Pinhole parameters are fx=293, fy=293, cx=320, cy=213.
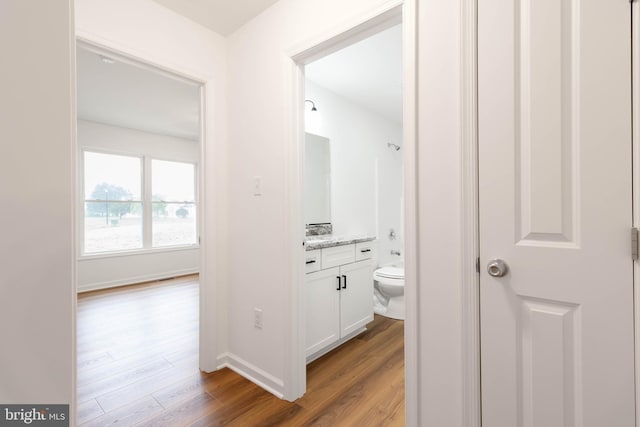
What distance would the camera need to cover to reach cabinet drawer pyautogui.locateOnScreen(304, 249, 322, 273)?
212 cm

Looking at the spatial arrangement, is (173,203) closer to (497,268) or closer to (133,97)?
(133,97)

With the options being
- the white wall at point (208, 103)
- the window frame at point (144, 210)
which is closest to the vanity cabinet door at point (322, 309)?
the white wall at point (208, 103)

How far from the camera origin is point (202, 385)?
1.91 m

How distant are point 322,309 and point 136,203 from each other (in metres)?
4.34

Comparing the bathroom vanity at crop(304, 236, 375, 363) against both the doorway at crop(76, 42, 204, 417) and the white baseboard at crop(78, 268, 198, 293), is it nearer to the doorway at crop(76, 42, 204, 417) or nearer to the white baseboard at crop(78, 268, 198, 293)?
the doorway at crop(76, 42, 204, 417)

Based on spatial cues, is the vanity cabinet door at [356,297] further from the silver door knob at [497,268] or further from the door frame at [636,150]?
the door frame at [636,150]

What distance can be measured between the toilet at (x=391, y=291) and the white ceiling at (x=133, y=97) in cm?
252

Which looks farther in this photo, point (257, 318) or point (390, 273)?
point (390, 273)

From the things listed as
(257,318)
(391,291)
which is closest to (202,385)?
(257,318)

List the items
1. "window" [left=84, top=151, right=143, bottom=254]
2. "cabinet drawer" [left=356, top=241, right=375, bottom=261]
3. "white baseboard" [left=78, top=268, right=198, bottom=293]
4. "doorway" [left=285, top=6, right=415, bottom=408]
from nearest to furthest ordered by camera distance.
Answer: "doorway" [left=285, top=6, right=415, bottom=408] → "cabinet drawer" [left=356, top=241, right=375, bottom=261] → "white baseboard" [left=78, top=268, right=198, bottom=293] → "window" [left=84, top=151, right=143, bottom=254]

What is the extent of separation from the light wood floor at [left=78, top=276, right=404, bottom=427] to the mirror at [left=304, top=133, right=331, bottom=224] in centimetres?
124

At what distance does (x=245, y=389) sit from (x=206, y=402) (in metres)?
0.24

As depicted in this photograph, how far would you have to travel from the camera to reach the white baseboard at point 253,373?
71.5 inches

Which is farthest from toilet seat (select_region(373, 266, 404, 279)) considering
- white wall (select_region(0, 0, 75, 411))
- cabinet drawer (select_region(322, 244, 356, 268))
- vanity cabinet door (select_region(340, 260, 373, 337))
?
white wall (select_region(0, 0, 75, 411))
